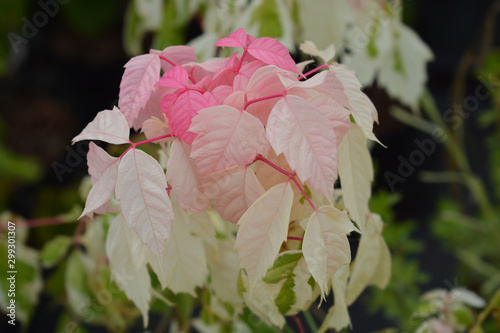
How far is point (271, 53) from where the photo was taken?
279 millimetres

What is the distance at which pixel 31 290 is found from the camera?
1.87 feet

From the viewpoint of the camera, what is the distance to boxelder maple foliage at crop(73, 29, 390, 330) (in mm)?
248

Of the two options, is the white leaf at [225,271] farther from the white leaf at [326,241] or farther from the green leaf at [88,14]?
the green leaf at [88,14]

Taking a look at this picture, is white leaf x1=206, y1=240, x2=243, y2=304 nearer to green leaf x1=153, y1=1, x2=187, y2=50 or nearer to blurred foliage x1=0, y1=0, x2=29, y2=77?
green leaf x1=153, y1=1, x2=187, y2=50

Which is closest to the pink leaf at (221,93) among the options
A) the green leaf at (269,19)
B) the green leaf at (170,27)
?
the green leaf at (269,19)

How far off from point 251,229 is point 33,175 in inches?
36.6

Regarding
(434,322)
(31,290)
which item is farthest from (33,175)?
(434,322)

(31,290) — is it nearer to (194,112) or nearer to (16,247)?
(16,247)

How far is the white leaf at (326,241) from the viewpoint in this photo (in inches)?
9.9

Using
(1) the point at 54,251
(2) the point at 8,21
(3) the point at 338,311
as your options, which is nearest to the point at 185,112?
(3) the point at 338,311

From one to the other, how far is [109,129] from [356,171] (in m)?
0.14

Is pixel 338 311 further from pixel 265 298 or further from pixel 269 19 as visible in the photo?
pixel 269 19

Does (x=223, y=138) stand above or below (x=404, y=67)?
above

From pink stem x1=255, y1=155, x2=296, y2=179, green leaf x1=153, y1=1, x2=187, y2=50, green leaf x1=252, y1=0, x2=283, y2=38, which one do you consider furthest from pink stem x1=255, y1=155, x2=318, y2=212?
green leaf x1=153, y1=1, x2=187, y2=50
